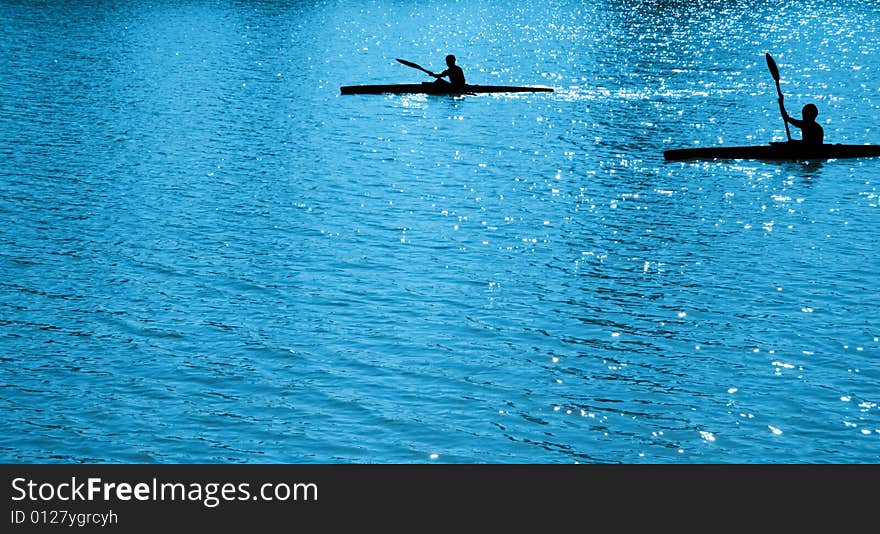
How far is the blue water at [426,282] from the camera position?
21.0 m

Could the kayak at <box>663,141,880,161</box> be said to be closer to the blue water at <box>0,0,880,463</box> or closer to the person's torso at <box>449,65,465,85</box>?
the blue water at <box>0,0,880,463</box>

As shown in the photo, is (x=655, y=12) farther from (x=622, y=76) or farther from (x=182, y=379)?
(x=182, y=379)

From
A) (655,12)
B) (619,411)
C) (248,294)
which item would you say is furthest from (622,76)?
(655,12)

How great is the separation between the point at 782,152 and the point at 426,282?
64.7 ft

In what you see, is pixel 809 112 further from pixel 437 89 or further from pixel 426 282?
pixel 437 89

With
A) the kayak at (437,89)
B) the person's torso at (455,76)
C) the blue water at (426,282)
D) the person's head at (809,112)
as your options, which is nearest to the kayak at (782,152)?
the blue water at (426,282)

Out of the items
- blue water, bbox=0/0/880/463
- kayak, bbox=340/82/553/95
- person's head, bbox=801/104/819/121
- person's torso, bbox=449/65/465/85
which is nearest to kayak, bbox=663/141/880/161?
blue water, bbox=0/0/880/463

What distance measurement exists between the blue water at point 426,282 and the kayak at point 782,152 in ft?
1.69

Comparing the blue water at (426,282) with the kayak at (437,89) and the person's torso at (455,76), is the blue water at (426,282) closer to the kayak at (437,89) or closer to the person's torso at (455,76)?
the kayak at (437,89)

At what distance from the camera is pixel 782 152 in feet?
147

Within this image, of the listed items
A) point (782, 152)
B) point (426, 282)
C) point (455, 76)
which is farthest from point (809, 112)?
point (455, 76)

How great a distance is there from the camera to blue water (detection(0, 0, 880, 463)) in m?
21.0

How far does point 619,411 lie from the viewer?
21.9m
